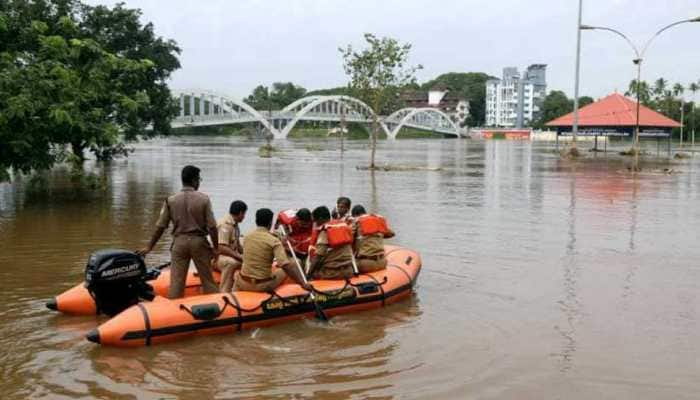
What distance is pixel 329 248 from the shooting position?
8359 millimetres

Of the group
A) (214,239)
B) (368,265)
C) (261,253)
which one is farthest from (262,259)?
(368,265)

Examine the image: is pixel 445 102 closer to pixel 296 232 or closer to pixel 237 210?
pixel 296 232

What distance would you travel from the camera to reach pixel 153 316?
692 cm

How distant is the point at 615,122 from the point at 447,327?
49.6 meters

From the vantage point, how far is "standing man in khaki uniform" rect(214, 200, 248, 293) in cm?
789

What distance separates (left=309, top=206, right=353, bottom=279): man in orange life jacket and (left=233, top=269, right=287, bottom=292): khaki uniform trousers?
0.54m

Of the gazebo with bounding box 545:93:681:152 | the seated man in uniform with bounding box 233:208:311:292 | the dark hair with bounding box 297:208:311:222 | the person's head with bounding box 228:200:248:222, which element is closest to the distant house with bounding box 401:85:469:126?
the gazebo with bounding box 545:93:681:152

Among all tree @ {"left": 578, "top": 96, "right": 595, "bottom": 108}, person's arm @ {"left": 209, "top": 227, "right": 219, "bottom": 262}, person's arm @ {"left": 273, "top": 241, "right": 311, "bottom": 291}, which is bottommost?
person's arm @ {"left": 273, "top": 241, "right": 311, "bottom": 291}

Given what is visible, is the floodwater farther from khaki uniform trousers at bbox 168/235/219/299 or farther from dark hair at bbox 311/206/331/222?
dark hair at bbox 311/206/331/222

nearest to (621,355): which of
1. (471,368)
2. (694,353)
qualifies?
(694,353)

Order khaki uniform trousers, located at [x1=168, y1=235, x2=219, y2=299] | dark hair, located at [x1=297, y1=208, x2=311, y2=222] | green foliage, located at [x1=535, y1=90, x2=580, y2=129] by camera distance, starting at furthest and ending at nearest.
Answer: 1. green foliage, located at [x1=535, y1=90, x2=580, y2=129]
2. dark hair, located at [x1=297, y1=208, x2=311, y2=222]
3. khaki uniform trousers, located at [x1=168, y1=235, x2=219, y2=299]

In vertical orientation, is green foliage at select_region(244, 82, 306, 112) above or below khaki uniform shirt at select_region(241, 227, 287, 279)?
above

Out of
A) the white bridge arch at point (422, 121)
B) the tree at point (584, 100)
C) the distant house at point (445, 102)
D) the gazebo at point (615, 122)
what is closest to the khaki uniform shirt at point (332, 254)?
the gazebo at point (615, 122)

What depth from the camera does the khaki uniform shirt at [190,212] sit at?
7.42 metres
